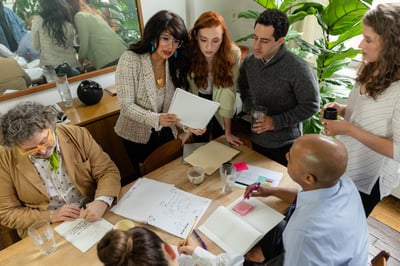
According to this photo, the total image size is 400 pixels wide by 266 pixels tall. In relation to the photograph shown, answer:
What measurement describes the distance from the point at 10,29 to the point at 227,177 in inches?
76.2

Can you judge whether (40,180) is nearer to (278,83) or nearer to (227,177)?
(227,177)

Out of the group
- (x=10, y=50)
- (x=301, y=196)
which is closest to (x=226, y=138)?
(x=301, y=196)

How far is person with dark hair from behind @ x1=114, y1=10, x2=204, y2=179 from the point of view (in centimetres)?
176

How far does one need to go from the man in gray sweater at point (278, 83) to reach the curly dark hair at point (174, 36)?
407 mm

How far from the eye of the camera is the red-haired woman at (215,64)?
1805 millimetres

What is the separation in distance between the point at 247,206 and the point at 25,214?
1088mm

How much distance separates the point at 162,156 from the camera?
1819mm

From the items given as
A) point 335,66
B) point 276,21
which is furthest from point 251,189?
point 335,66

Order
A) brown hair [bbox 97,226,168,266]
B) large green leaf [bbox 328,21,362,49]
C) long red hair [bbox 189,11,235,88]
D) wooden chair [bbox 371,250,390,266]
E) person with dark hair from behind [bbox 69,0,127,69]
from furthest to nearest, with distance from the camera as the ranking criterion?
person with dark hair from behind [bbox 69,0,127,69]
large green leaf [bbox 328,21,362,49]
long red hair [bbox 189,11,235,88]
wooden chair [bbox 371,250,390,266]
brown hair [bbox 97,226,168,266]

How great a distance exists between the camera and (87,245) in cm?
127

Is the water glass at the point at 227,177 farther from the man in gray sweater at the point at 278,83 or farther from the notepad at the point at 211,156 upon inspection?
the man in gray sweater at the point at 278,83

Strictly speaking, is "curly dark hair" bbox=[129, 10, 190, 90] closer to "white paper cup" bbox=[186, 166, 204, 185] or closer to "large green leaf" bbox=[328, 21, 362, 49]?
"white paper cup" bbox=[186, 166, 204, 185]

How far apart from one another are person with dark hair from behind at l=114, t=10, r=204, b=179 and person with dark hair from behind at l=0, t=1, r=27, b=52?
0.98 metres

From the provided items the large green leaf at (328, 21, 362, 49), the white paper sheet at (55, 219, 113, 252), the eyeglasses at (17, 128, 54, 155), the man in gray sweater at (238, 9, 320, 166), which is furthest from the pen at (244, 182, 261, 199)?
the large green leaf at (328, 21, 362, 49)
